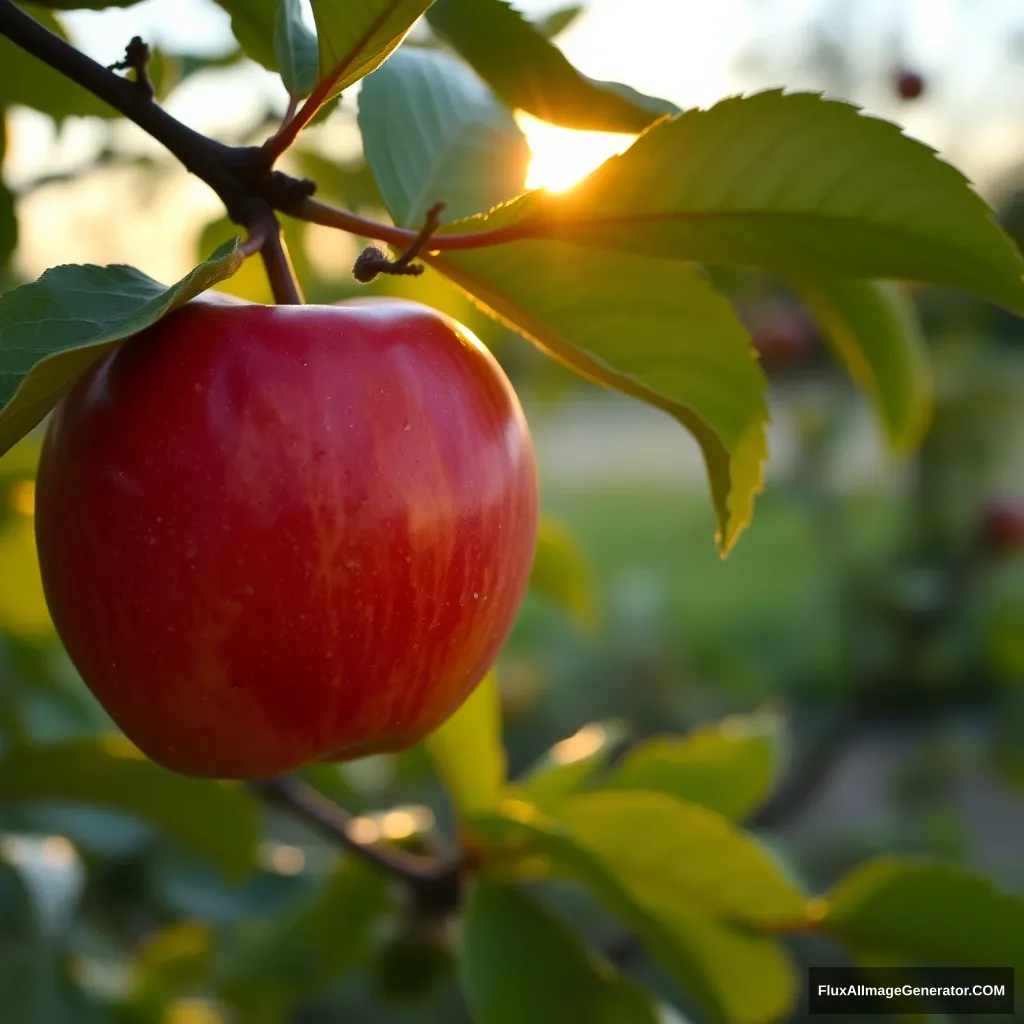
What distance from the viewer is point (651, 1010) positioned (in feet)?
1.65

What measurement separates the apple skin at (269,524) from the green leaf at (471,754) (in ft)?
0.80

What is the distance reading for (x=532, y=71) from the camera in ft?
1.20

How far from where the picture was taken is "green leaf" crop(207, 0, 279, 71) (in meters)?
0.34

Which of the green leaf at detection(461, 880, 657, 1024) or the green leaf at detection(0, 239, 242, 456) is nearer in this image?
the green leaf at detection(0, 239, 242, 456)

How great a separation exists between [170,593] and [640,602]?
1.66 metres

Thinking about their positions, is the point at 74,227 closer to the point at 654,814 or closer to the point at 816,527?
the point at 654,814

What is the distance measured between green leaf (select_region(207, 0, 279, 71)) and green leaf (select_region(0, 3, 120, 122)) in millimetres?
116

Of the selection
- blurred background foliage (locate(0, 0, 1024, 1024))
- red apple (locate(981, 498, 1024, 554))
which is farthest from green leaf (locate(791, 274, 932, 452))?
red apple (locate(981, 498, 1024, 554))

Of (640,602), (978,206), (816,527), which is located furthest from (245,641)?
(816,527)

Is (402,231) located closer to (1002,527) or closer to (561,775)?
(561,775)

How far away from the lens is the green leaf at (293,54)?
0.98 feet

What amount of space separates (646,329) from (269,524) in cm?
13

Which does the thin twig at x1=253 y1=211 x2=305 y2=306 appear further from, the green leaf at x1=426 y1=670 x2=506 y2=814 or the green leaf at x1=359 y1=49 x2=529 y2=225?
the green leaf at x1=426 y1=670 x2=506 y2=814

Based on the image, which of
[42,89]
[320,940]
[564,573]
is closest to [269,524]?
[42,89]
